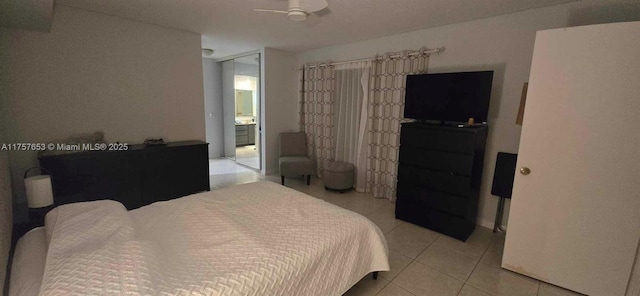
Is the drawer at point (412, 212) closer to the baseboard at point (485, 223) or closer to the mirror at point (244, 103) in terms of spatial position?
the baseboard at point (485, 223)

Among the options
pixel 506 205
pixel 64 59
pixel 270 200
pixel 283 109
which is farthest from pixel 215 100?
pixel 506 205

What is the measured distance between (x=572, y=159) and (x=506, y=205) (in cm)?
116

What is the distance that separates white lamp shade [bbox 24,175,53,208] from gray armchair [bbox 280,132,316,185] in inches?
109

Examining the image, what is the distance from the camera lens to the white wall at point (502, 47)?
7.80 feet

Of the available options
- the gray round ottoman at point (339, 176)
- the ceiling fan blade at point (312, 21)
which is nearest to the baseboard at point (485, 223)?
the gray round ottoman at point (339, 176)

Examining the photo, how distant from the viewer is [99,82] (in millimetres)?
3127

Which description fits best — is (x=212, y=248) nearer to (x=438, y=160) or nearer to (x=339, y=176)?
(x=438, y=160)

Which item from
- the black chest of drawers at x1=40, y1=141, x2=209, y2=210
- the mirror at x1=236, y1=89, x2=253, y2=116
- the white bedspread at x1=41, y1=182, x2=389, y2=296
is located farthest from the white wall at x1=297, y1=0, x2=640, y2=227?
the mirror at x1=236, y1=89, x2=253, y2=116

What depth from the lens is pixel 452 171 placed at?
273 cm

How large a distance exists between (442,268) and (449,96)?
70.6 inches

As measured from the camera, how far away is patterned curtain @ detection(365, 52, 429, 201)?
140 inches

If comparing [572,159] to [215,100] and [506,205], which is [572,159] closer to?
[506,205]

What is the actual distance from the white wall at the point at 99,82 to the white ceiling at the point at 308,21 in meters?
0.24

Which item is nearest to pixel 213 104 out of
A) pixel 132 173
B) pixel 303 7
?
pixel 132 173
